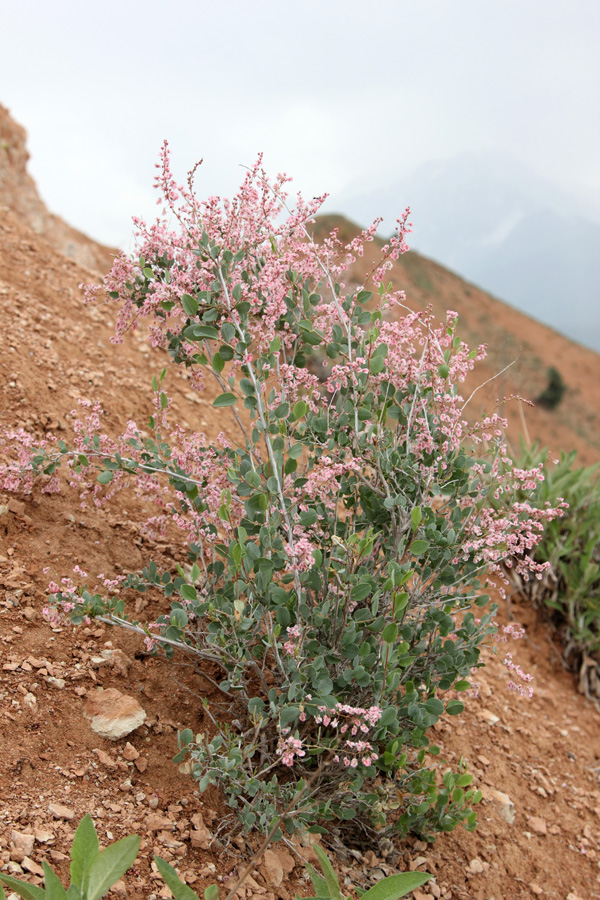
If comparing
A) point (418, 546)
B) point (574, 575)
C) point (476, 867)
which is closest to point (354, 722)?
point (418, 546)

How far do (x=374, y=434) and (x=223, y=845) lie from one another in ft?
4.93

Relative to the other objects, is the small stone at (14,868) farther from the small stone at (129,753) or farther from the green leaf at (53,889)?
the small stone at (129,753)

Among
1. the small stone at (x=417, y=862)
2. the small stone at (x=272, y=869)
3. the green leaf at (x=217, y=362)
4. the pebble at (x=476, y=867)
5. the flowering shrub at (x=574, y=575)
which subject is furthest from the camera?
the flowering shrub at (x=574, y=575)

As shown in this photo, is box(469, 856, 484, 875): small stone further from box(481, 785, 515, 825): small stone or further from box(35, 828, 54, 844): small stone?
box(35, 828, 54, 844): small stone

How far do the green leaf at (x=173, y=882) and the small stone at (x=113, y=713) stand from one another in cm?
78

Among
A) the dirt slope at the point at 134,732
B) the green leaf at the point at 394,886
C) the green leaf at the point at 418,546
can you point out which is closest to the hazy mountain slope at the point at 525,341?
the dirt slope at the point at 134,732

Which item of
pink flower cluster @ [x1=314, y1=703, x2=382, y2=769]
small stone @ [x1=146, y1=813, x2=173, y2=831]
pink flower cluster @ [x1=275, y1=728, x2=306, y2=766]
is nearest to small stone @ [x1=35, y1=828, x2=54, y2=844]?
small stone @ [x1=146, y1=813, x2=173, y2=831]

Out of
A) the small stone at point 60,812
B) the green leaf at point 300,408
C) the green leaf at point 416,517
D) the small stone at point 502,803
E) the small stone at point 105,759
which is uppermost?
the green leaf at point 300,408

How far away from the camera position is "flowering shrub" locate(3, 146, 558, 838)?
2.21 meters

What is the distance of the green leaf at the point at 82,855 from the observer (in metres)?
1.64

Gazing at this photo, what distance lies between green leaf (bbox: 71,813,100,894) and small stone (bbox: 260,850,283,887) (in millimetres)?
787

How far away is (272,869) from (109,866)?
0.80 meters

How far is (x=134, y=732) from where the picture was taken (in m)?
2.44

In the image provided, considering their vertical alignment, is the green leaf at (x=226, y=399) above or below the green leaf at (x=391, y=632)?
above
